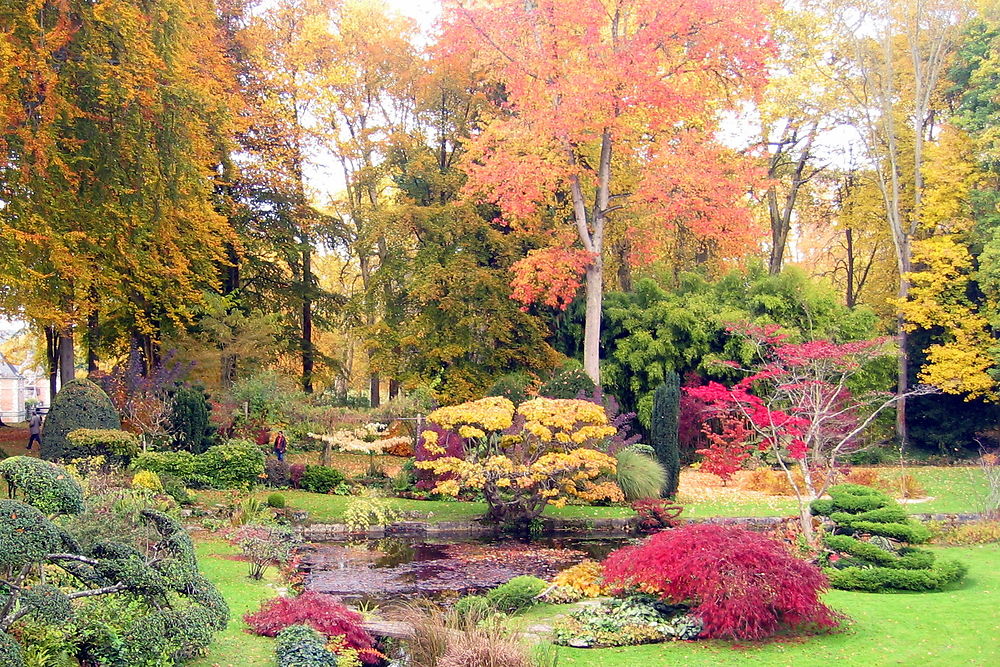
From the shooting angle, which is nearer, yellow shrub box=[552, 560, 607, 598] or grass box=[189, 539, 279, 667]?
grass box=[189, 539, 279, 667]

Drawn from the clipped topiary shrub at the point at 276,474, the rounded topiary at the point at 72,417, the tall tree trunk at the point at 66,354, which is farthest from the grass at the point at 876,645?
the tall tree trunk at the point at 66,354

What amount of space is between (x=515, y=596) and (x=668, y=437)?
848 centimetres

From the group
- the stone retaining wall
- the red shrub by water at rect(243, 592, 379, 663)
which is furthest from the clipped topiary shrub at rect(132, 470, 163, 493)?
the red shrub by water at rect(243, 592, 379, 663)

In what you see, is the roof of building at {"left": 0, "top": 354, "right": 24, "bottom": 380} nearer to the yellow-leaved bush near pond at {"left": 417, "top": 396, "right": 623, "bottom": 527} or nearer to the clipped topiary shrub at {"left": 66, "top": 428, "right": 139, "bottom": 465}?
the clipped topiary shrub at {"left": 66, "top": 428, "right": 139, "bottom": 465}

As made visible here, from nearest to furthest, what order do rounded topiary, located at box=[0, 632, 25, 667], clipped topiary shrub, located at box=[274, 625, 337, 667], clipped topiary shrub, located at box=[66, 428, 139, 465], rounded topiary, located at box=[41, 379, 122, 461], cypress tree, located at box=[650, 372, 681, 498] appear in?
1. rounded topiary, located at box=[0, 632, 25, 667]
2. clipped topiary shrub, located at box=[274, 625, 337, 667]
3. clipped topiary shrub, located at box=[66, 428, 139, 465]
4. rounded topiary, located at box=[41, 379, 122, 461]
5. cypress tree, located at box=[650, 372, 681, 498]

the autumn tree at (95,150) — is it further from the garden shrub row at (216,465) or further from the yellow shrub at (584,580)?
the yellow shrub at (584,580)

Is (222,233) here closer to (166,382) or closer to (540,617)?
(166,382)

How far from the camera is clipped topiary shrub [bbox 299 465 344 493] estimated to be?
641 inches

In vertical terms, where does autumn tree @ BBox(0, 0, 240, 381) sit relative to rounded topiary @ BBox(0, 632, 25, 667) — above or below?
above

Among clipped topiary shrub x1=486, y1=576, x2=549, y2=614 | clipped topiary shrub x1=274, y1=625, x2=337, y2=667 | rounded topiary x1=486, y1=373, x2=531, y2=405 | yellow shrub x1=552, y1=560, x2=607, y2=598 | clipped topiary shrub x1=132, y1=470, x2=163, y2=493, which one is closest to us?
clipped topiary shrub x1=274, y1=625, x2=337, y2=667

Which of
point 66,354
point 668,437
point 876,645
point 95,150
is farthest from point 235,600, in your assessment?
point 66,354

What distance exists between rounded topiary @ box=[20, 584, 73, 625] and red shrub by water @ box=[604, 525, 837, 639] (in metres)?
5.18

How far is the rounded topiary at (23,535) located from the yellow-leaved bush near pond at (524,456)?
8.30 m

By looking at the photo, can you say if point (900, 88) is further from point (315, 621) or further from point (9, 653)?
point (9, 653)
